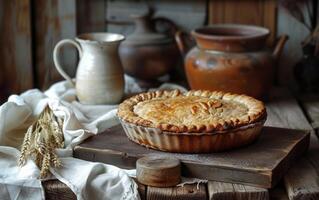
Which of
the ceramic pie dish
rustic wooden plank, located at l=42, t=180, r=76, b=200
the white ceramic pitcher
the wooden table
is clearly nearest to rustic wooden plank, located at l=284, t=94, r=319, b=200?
the wooden table

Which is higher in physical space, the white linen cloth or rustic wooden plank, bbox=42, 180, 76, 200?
the white linen cloth

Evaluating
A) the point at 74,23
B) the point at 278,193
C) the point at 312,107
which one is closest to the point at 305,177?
the point at 278,193

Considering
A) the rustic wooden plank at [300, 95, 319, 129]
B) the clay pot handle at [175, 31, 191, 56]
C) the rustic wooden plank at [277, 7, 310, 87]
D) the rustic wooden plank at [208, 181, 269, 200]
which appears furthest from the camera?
the rustic wooden plank at [277, 7, 310, 87]

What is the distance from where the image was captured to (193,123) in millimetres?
1209

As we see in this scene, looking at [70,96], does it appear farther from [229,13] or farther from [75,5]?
[229,13]

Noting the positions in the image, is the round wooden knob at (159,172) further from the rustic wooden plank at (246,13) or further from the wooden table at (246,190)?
the rustic wooden plank at (246,13)

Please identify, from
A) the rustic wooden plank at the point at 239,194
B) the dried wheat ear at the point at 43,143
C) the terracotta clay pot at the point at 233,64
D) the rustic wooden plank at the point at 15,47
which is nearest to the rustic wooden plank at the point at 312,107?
the terracotta clay pot at the point at 233,64

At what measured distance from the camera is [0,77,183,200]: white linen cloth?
115 cm

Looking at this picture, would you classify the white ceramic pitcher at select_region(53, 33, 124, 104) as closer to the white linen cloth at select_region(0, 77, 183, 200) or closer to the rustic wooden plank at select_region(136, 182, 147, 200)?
the white linen cloth at select_region(0, 77, 183, 200)

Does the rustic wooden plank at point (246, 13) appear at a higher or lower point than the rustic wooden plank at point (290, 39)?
higher

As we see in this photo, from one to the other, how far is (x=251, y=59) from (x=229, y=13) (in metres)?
0.37

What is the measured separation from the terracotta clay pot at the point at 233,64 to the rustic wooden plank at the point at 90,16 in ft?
1.47

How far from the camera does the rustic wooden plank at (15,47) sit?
6.47ft

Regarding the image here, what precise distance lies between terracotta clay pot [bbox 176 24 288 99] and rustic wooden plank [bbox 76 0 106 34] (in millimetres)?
449
